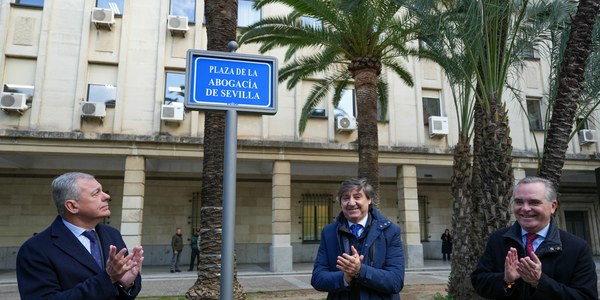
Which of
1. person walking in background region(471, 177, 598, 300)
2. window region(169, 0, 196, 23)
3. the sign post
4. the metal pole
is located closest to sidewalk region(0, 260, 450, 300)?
the metal pole

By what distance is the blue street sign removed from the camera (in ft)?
10.8

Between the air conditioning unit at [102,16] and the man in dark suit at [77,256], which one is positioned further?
the air conditioning unit at [102,16]

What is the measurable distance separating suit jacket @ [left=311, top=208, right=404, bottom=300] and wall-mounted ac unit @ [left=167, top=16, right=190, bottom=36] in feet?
48.6

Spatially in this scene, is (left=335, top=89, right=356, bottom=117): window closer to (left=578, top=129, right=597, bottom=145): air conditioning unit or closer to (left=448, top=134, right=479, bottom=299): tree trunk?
(left=448, top=134, right=479, bottom=299): tree trunk

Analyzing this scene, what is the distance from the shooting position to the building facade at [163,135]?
15336 mm

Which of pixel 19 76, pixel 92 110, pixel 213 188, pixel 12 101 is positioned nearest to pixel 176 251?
pixel 92 110

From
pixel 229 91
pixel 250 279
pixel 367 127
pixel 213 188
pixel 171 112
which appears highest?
pixel 171 112

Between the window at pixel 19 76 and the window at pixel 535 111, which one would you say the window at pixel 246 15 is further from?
the window at pixel 535 111

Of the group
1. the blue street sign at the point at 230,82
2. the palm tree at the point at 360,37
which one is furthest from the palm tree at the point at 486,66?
the blue street sign at the point at 230,82

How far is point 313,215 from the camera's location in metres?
20.1

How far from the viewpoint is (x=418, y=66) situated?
61.2 ft

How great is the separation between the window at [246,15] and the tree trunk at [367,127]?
790 centimetres

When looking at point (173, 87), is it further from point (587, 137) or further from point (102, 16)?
point (587, 137)

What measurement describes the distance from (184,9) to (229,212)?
1592cm
